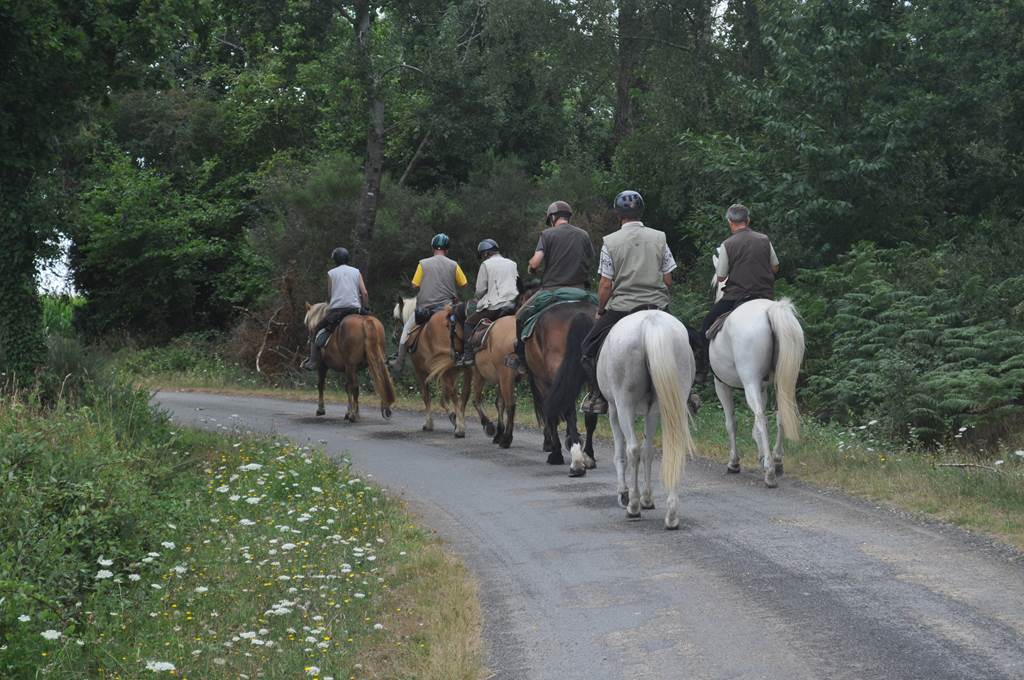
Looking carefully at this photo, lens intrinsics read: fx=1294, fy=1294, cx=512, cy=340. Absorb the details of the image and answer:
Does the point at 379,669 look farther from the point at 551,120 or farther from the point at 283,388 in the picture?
the point at 551,120

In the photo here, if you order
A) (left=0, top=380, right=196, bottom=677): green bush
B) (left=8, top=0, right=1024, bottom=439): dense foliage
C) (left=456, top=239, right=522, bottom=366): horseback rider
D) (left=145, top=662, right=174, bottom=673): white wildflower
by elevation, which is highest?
(left=8, top=0, right=1024, bottom=439): dense foliage

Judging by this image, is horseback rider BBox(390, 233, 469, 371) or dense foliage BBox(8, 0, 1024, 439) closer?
dense foliage BBox(8, 0, 1024, 439)

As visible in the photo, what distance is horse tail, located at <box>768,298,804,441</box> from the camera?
12.5 m

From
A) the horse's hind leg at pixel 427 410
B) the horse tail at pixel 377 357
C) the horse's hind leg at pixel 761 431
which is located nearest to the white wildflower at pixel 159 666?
the horse's hind leg at pixel 761 431

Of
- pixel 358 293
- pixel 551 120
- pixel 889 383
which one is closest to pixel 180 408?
pixel 358 293

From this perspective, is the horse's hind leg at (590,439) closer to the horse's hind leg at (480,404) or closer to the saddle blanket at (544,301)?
the saddle blanket at (544,301)

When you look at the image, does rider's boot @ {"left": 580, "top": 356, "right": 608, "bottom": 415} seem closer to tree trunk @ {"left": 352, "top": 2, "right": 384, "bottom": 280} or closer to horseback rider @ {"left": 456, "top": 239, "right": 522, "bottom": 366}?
horseback rider @ {"left": 456, "top": 239, "right": 522, "bottom": 366}

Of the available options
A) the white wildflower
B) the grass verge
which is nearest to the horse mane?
the grass verge

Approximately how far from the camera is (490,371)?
1628 cm

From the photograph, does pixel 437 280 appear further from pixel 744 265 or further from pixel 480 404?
pixel 744 265

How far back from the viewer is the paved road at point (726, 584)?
22.5ft

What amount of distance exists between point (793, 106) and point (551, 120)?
35.1ft

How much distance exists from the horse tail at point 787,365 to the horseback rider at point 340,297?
8.85m

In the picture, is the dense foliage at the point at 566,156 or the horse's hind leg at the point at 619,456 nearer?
the horse's hind leg at the point at 619,456
